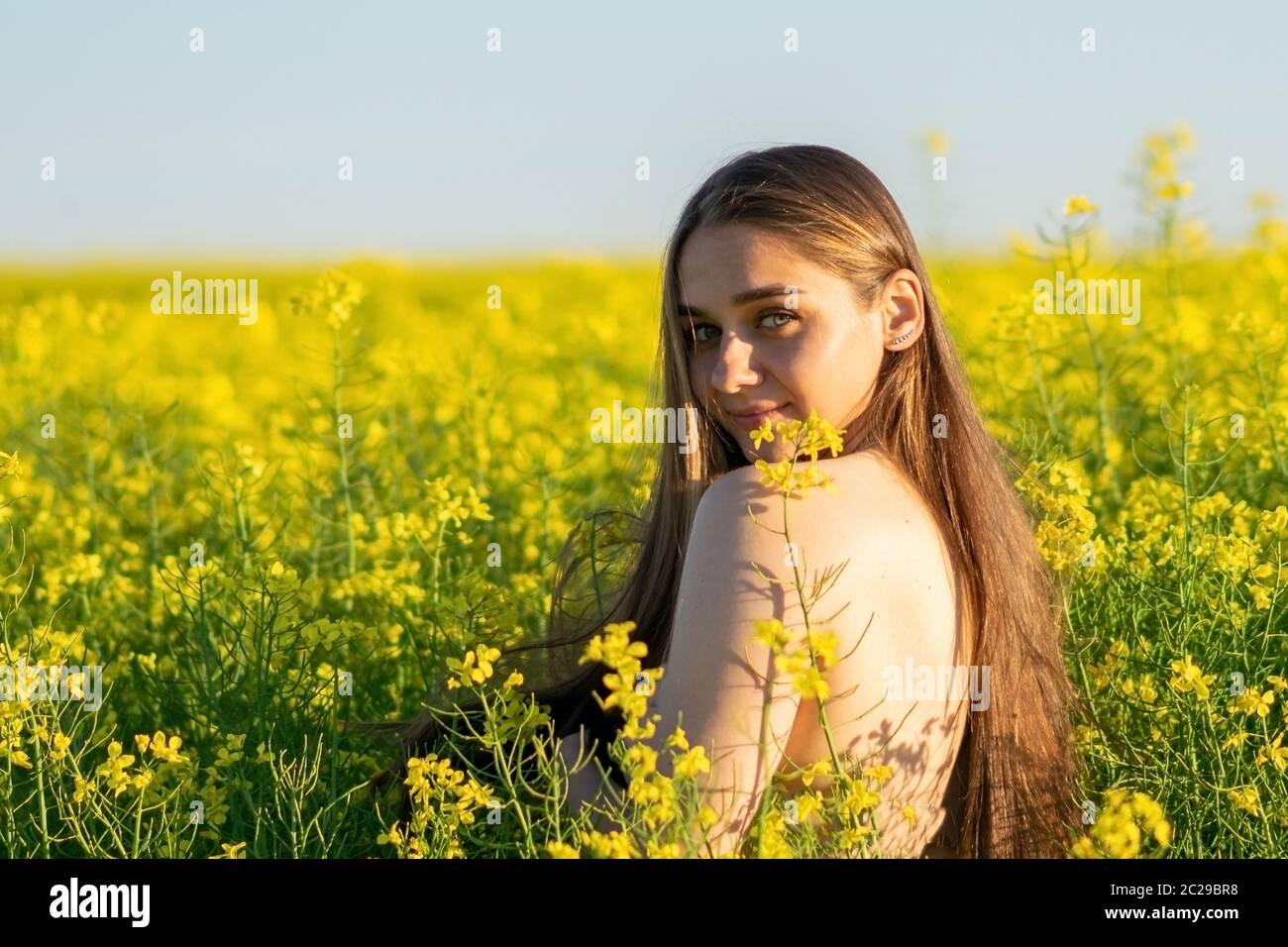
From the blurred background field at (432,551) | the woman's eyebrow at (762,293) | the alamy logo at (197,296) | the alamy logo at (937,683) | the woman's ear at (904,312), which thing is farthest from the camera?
the alamy logo at (197,296)

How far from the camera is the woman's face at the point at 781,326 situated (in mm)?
2172

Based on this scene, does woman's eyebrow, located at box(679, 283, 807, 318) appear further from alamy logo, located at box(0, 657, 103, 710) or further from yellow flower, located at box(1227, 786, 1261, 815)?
alamy logo, located at box(0, 657, 103, 710)

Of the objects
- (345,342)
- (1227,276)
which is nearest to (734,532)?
(345,342)

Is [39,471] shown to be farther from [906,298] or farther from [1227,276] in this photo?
[1227,276]

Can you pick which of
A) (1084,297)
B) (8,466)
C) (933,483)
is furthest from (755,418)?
(1084,297)

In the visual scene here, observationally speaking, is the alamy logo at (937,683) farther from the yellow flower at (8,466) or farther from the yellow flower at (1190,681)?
the yellow flower at (8,466)

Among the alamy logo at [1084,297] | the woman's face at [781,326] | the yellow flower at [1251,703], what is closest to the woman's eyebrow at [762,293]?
the woman's face at [781,326]

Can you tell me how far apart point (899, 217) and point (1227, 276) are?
593 cm

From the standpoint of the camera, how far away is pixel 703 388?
238cm

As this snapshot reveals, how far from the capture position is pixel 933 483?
2240 mm
